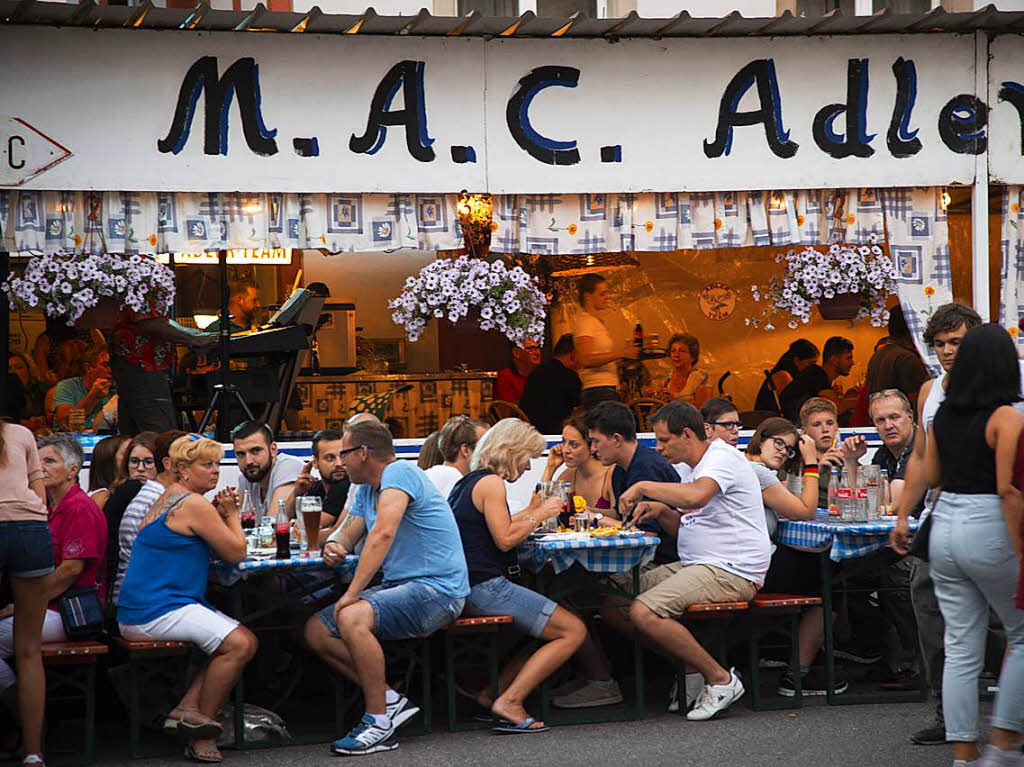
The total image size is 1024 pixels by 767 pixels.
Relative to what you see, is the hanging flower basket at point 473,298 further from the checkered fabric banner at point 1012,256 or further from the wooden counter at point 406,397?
the checkered fabric banner at point 1012,256

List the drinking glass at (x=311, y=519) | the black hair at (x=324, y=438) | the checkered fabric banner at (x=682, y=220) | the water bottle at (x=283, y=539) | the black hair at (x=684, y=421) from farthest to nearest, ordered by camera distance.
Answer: the checkered fabric banner at (x=682, y=220)
the black hair at (x=324, y=438)
the black hair at (x=684, y=421)
the drinking glass at (x=311, y=519)
the water bottle at (x=283, y=539)

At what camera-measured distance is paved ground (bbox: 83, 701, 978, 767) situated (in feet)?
21.4

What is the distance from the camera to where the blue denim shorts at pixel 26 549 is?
20.5ft

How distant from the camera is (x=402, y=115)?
10.4 meters

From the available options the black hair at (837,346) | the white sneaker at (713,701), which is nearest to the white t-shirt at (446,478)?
the white sneaker at (713,701)

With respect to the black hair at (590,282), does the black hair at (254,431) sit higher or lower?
lower

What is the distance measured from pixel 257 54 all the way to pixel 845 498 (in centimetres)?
532

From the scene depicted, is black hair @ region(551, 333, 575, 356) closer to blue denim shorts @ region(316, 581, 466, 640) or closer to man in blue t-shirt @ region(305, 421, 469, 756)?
man in blue t-shirt @ region(305, 421, 469, 756)

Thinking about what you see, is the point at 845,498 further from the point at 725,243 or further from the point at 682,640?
the point at 725,243

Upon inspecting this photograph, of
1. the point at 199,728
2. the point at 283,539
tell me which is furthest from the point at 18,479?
the point at 199,728

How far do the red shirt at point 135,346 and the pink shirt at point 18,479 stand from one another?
403 cm

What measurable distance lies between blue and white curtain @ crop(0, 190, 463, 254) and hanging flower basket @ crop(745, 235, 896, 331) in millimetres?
2535

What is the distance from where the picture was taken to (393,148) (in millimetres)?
10453

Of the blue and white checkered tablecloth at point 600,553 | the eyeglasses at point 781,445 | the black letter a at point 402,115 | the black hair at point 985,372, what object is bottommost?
the blue and white checkered tablecloth at point 600,553
